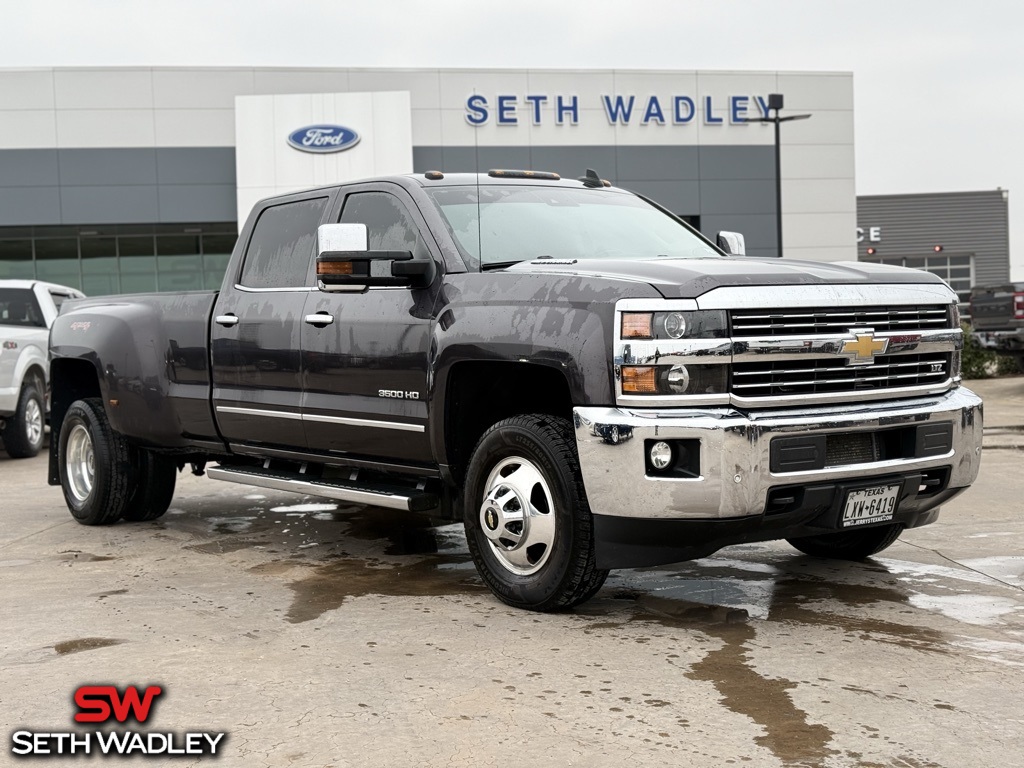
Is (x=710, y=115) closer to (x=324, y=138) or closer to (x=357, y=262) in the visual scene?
(x=324, y=138)

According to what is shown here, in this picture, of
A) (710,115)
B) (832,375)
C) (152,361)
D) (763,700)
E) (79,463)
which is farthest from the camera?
(710,115)

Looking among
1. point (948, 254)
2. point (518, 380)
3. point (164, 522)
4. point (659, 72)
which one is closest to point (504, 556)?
point (518, 380)

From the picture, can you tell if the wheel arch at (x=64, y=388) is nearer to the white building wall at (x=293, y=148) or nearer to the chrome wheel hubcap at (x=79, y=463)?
the chrome wheel hubcap at (x=79, y=463)

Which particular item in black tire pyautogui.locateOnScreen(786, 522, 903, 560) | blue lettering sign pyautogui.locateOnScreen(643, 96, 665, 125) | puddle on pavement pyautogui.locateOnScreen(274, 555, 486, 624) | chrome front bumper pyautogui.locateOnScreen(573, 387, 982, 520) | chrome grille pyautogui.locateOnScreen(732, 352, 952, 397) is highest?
blue lettering sign pyautogui.locateOnScreen(643, 96, 665, 125)

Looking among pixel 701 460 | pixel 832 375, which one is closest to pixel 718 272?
pixel 832 375

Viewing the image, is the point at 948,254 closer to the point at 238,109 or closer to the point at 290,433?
the point at 238,109

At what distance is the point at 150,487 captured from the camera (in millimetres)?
8359

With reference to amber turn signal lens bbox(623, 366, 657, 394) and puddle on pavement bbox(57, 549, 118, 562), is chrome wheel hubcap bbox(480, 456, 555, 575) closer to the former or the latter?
amber turn signal lens bbox(623, 366, 657, 394)

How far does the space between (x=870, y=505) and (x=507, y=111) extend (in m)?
33.3

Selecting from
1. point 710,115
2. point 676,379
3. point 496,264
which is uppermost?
point 710,115

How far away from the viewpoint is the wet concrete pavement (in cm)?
375

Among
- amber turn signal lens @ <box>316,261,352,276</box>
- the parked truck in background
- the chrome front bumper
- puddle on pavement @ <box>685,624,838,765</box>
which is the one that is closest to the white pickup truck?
amber turn signal lens @ <box>316,261,352,276</box>

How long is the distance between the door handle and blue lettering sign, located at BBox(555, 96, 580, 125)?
32.2 meters

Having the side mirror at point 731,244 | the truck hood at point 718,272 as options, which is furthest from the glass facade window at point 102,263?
the truck hood at point 718,272
